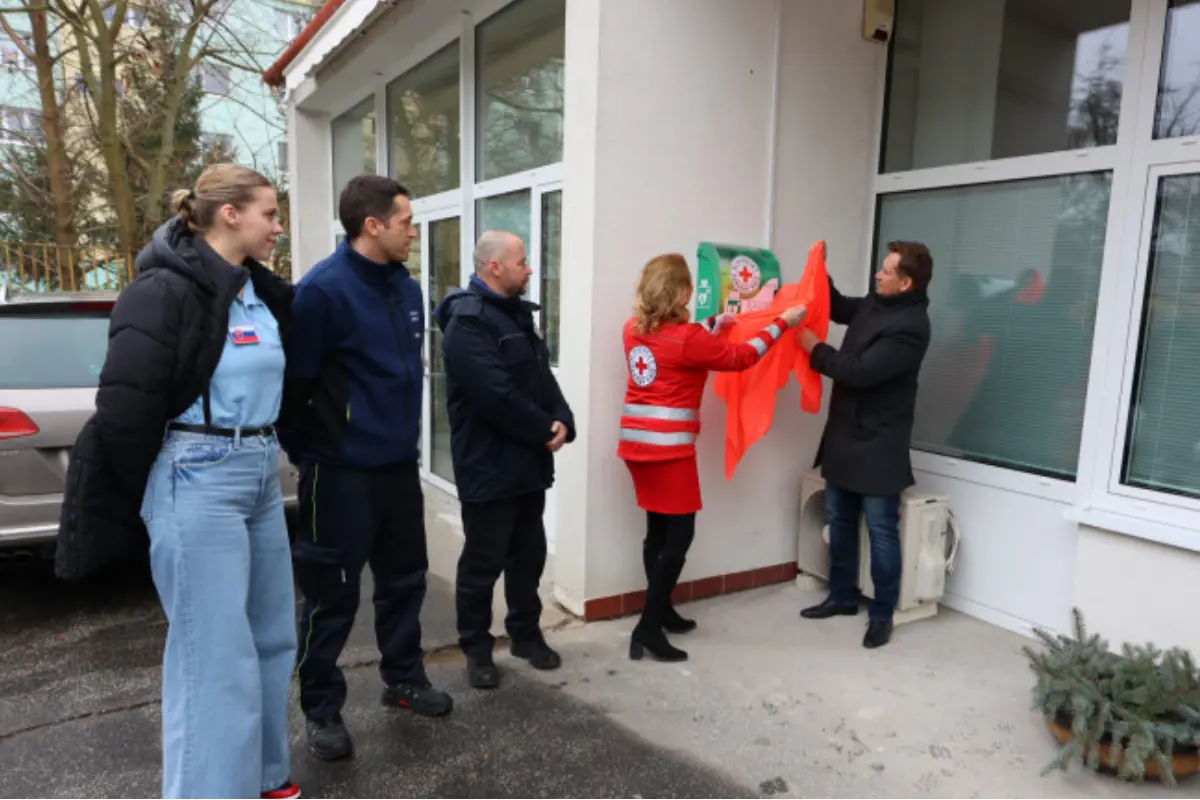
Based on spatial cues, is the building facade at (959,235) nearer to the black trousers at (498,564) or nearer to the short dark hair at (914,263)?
the black trousers at (498,564)

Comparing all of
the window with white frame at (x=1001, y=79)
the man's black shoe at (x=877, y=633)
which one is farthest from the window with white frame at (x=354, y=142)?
the man's black shoe at (x=877, y=633)

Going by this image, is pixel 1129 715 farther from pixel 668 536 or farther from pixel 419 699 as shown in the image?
pixel 419 699

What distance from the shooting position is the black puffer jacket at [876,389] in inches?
135

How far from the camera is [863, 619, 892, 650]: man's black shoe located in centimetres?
356

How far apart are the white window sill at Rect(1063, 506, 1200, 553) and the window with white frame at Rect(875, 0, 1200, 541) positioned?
2cm

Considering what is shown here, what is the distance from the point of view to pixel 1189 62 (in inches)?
124

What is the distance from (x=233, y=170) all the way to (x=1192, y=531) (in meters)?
3.50

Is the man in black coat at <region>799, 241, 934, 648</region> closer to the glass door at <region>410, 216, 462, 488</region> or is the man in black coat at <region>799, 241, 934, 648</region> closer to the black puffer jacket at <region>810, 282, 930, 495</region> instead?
the black puffer jacket at <region>810, 282, 930, 495</region>

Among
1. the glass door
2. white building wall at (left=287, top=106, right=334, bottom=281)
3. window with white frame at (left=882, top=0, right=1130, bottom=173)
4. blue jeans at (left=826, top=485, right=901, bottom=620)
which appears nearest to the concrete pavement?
blue jeans at (left=826, top=485, right=901, bottom=620)

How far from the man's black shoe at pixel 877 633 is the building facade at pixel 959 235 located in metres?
0.58

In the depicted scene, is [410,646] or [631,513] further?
[631,513]

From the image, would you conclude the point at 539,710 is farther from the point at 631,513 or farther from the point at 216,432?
the point at 216,432

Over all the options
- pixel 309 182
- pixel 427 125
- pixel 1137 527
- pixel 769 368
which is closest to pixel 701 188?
pixel 769 368

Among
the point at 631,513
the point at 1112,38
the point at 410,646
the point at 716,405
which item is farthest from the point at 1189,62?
the point at 410,646
